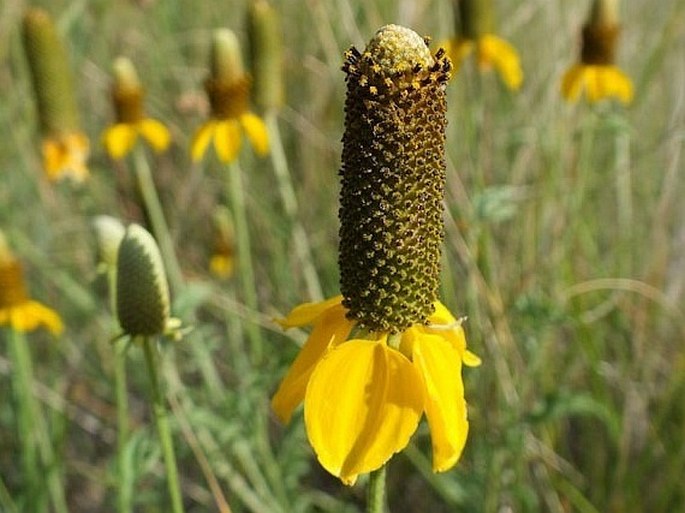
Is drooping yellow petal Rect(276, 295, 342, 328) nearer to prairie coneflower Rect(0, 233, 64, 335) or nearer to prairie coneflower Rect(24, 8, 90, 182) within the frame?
prairie coneflower Rect(0, 233, 64, 335)

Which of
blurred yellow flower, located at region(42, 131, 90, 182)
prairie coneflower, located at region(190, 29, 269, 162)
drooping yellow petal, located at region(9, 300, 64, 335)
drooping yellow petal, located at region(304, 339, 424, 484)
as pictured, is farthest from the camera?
blurred yellow flower, located at region(42, 131, 90, 182)

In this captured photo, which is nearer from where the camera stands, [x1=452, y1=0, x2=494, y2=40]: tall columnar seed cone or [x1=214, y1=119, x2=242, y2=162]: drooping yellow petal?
[x1=214, y1=119, x2=242, y2=162]: drooping yellow petal

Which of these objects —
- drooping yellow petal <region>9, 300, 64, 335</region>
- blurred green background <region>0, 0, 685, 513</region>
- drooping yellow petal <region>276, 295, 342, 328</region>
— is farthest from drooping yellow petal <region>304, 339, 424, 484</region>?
drooping yellow petal <region>9, 300, 64, 335</region>

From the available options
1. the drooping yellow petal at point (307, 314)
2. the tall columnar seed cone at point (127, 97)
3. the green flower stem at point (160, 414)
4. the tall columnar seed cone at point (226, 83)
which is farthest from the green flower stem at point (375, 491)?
the tall columnar seed cone at point (127, 97)

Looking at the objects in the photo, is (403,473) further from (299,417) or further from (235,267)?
(235,267)

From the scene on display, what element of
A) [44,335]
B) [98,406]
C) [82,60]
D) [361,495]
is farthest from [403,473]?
[82,60]

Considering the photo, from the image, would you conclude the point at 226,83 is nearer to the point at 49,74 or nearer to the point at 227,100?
the point at 227,100

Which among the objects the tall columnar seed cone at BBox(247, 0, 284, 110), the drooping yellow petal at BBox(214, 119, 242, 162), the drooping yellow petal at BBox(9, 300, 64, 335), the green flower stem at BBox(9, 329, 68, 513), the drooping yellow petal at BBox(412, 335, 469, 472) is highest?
the tall columnar seed cone at BBox(247, 0, 284, 110)
